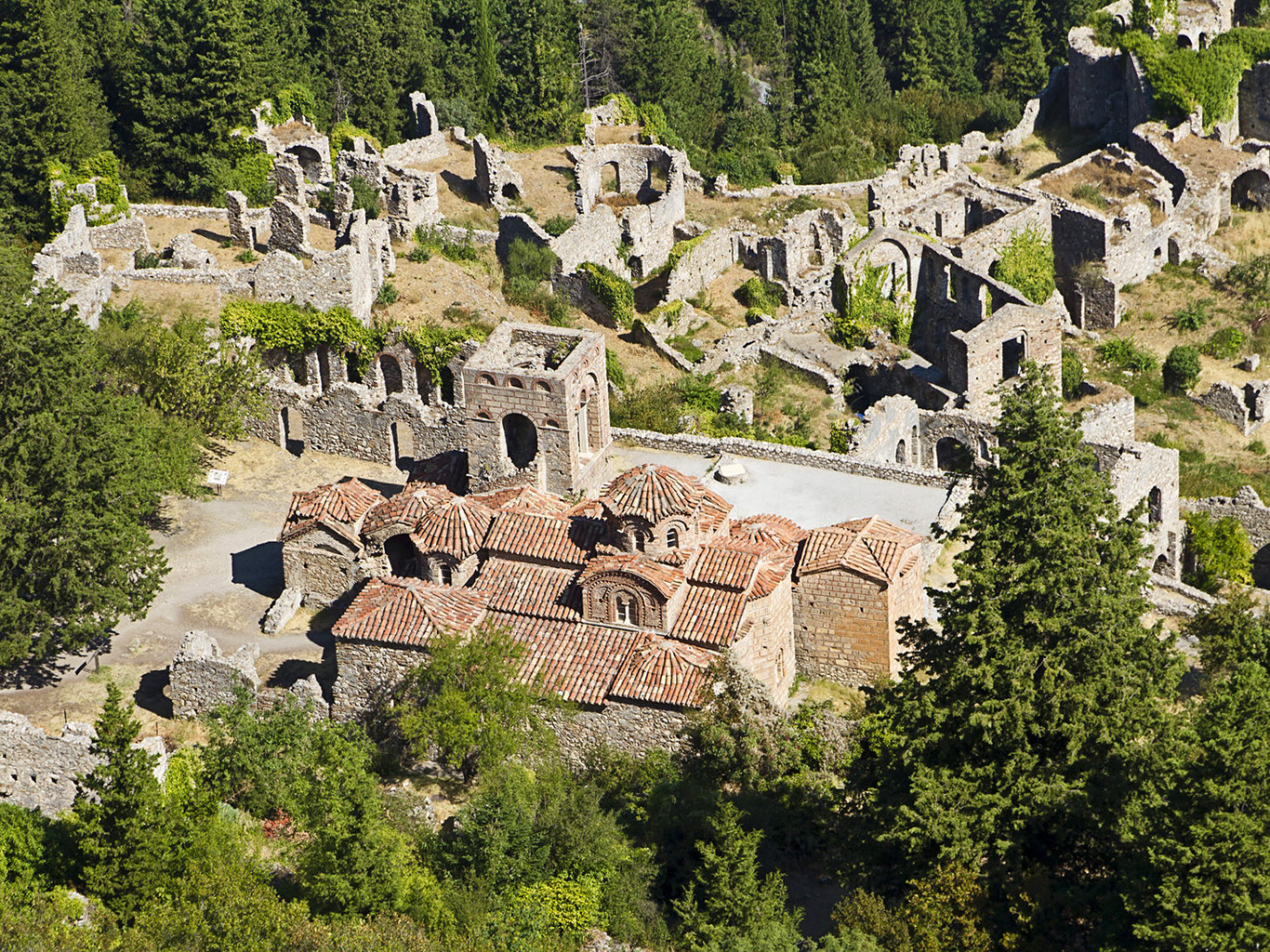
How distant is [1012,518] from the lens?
40.6 metres

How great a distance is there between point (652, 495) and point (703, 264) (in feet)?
94.6

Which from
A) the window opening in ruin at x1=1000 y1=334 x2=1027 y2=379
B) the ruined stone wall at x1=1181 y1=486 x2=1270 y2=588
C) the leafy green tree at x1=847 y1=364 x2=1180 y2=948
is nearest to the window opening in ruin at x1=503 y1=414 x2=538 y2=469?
the leafy green tree at x1=847 y1=364 x2=1180 y2=948

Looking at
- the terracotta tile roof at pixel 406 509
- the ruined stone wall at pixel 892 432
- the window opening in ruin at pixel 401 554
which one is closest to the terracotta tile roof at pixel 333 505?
the terracotta tile roof at pixel 406 509

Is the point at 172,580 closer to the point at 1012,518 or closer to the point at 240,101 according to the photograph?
the point at 1012,518

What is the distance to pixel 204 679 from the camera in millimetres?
48844

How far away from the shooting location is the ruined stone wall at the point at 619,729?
4684 centimetres

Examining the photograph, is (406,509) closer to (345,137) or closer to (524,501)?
(524,501)

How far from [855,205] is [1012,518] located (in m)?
43.8

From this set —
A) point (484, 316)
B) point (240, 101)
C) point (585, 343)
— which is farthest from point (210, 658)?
point (240, 101)

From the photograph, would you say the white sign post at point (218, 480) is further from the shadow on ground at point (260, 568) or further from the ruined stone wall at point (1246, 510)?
the ruined stone wall at point (1246, 510)

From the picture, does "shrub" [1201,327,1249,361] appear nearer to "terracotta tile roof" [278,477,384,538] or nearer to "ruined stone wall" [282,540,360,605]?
"terracotta tile roof" [278,477,384,538]

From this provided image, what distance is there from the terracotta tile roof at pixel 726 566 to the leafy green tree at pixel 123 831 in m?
13.5

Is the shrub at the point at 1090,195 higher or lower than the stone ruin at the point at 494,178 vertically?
lower

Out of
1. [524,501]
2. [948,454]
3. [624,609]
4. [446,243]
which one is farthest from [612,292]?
[624,609]
